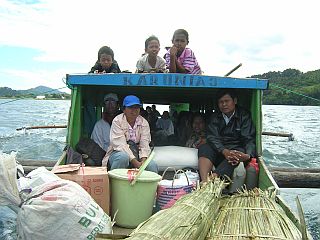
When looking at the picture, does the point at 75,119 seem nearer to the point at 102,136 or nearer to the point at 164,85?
the point at 102,136

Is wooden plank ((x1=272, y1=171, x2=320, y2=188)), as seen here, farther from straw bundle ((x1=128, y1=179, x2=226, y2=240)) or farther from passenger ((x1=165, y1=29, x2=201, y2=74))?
straw bundle ((x1=128, y1=179, x2=226, y2=240))

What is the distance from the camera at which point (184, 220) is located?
9.43 ft

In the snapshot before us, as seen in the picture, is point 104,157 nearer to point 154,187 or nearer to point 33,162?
point 154,187

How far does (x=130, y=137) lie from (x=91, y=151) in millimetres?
637

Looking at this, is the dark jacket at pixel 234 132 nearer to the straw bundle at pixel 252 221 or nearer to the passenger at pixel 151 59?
the passenger at pixel 151 59

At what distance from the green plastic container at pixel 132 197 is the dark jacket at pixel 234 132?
5.60 ft

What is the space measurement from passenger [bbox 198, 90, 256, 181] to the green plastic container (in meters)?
1.47

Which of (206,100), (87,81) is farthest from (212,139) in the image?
(206,100)

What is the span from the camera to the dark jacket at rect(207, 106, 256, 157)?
547 centimetres

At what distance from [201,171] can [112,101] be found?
1.73 m

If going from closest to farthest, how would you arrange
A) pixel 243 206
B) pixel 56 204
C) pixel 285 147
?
pixel 56 204 → pixel 243 206 → pixel 285 147

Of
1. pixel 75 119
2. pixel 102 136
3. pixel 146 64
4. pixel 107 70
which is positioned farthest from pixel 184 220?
pixel 146 64

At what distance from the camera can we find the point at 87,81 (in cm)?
537

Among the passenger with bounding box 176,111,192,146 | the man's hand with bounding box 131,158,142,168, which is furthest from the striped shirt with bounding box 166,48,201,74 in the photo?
the man's hand with bounding box 131,158,142,168
